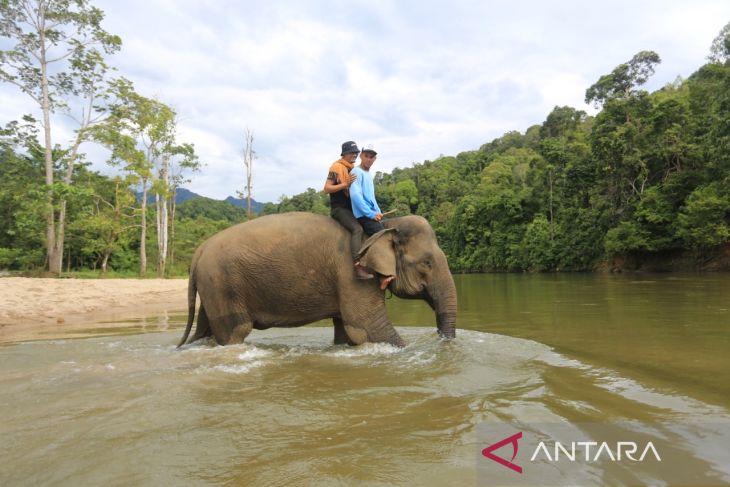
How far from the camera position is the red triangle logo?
2240mm

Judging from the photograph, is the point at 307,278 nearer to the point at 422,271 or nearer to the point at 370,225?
the point at 370,225

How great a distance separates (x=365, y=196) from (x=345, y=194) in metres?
0.27

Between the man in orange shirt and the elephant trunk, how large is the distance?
2.94 feet

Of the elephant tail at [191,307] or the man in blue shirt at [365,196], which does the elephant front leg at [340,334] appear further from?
the elephant tail at [191,307]

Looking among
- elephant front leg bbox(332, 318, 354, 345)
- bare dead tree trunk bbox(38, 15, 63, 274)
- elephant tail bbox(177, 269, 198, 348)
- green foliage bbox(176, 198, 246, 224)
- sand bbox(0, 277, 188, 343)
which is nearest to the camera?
elephant tail bbox(177, 269, 198, 348)

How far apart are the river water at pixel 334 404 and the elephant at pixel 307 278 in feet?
1.27

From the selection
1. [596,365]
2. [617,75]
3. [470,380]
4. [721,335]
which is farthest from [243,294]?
[617,75]

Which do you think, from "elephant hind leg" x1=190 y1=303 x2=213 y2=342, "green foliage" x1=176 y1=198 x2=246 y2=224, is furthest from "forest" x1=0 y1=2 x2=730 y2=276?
"green foliage" x1=176 y1=198 x2=246 y2=224

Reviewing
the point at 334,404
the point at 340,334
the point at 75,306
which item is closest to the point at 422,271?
the point at 340,334

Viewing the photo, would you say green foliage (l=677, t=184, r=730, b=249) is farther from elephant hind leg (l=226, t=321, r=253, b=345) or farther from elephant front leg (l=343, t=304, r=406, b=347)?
elephant hind leg (l=226, t=321, r=253, b=345)

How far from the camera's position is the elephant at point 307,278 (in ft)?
18.9

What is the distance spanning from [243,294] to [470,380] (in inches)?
122

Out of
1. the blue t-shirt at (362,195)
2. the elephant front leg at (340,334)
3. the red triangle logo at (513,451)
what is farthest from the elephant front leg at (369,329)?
the red triangle logo at (513,451)

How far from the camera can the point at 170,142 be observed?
97.4ft
